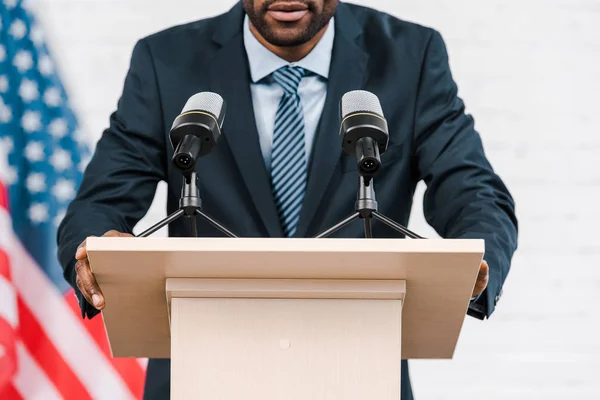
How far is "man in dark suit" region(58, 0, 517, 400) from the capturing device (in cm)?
201

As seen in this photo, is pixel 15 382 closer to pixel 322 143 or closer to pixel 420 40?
pixel 322 143

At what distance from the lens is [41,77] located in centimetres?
294

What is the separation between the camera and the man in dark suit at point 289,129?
201cm

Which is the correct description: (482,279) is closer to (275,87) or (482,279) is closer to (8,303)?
(275,87)

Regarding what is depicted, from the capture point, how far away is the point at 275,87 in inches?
84.7

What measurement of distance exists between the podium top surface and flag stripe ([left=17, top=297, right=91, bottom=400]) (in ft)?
4.57

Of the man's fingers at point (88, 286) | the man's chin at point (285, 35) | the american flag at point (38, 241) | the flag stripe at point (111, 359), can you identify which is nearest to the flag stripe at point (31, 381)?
the american flag at point (38, 241)

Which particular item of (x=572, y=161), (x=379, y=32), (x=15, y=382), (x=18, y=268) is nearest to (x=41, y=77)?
(x=18, y=268)

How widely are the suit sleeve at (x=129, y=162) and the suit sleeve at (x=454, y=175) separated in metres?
0.54

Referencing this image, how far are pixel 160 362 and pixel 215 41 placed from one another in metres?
0.69

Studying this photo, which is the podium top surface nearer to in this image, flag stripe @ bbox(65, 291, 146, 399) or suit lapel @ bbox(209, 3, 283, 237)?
suit lapel @ bbox(209, 3, 283, 237)

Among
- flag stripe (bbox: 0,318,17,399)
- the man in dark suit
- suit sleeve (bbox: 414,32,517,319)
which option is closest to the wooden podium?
suit sleeve (bbox: 414,32,517,319)

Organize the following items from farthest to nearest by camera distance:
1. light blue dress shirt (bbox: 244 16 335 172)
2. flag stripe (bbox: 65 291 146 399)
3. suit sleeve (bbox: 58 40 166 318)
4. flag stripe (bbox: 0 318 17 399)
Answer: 1. flag stripe (bbox: 65 291 146 399)
2. flag stripe (bbox: 0 318 17 399)
3. light blue dress shirt (bbox: 244 16 335 172)
4. suit sleeve (bbox: 58 40 166 318)

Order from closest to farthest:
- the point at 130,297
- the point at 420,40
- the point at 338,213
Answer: the point at 130,297 < the point at 338,213 < the point at 420,40
